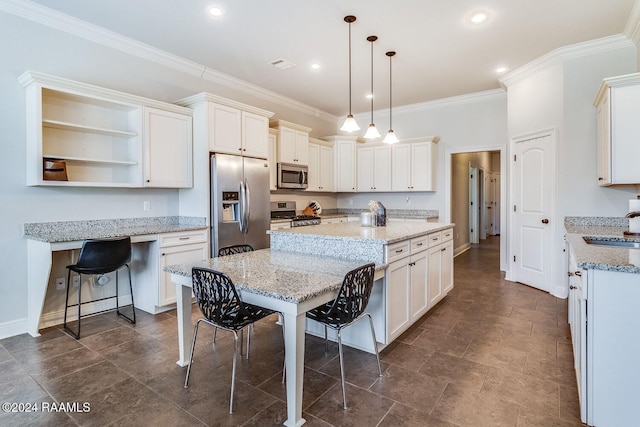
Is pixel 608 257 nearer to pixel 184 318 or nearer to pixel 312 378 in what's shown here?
pixel 312 378

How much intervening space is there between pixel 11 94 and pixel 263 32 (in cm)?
234

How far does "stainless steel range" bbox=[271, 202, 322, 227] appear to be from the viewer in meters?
5.23

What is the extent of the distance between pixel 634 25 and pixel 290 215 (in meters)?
4.67

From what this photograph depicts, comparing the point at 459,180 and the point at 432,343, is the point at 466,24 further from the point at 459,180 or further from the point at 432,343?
the point at 459,180

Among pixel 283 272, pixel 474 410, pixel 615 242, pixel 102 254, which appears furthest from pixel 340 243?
pixel 615 242

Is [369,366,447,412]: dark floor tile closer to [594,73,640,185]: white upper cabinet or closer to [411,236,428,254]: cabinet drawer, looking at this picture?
[411,236,428,254]: cabinet drawer

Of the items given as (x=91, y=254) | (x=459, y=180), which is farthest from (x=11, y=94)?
(x=459, y=180)

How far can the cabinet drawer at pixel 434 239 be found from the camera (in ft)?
10.6

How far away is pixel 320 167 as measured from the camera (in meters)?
6.14

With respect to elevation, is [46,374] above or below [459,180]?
below

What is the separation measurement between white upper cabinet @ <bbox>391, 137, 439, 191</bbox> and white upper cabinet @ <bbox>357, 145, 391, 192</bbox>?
12 cm

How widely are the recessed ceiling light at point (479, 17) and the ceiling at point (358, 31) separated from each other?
4 centimetres

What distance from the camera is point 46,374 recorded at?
7.45ft

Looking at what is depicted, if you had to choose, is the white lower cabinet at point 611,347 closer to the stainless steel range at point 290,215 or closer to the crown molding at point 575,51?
the crown molding at point 575,51
